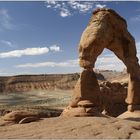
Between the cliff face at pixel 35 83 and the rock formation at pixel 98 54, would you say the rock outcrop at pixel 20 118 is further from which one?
the cliff face at pixel 35 83

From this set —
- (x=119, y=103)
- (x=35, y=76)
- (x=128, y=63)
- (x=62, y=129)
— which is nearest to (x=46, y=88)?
(x=35, y=76)

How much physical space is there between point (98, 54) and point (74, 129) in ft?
23.8

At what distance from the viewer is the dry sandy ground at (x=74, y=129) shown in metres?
12.8

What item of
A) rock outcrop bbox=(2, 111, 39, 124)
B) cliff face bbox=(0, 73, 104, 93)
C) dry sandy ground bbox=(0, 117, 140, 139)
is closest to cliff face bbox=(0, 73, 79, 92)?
cliff face bbox=(0, 73, 104, 93)

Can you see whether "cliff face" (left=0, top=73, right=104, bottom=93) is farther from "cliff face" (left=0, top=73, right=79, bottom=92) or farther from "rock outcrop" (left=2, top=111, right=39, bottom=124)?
"rock outcrop" (left=2, top=111, right=39, bottom=124)

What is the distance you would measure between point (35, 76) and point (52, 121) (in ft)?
347

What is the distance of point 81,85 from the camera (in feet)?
61.5

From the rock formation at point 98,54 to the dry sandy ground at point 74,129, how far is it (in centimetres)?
221

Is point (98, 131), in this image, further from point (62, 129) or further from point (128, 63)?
point (128, 63)

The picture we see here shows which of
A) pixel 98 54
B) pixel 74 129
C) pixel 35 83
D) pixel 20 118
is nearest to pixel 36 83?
pixel 35 83

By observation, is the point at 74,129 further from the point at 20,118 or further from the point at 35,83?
the point at 35,83

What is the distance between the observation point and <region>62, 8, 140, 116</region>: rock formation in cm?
1845

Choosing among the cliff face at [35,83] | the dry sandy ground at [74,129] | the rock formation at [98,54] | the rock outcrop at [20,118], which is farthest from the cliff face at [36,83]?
the dry sandy ground at [74,129]

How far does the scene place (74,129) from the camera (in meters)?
13.6
